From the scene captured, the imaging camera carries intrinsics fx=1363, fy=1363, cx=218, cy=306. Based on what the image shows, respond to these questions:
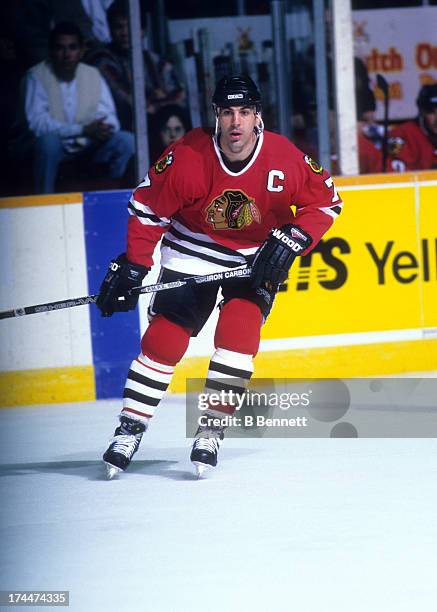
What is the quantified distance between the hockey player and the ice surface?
0.25m

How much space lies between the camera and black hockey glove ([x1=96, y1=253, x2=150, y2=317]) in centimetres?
398

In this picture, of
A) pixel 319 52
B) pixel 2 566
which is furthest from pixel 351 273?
pixel 2 566

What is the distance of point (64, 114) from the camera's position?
6.43 m

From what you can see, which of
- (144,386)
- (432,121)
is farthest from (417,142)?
(144,386)

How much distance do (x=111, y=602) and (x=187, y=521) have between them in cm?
74

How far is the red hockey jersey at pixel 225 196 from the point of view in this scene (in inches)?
156

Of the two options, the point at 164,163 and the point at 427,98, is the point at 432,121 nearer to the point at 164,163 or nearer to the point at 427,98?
the point at 427,98

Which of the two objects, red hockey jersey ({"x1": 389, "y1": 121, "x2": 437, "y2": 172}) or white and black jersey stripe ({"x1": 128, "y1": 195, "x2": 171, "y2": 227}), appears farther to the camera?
red hockey jersey ({"x1": 389, "y1": 121, "x2": 437, "y2": 172})

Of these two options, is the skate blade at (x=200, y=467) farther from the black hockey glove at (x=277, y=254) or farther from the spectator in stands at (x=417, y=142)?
the spectator in stands at (x=417, y=142)

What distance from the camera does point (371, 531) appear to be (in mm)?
3230

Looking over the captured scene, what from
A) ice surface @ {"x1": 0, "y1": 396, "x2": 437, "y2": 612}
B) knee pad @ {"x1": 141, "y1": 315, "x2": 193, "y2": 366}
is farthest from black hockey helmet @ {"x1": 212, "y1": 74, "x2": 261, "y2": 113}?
ice surface @ {"x1": 0, "y1": 396, "x2": 437, "y2": 612}

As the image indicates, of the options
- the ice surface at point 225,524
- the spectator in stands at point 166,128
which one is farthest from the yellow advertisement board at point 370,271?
the spectator in stands at point 166,128

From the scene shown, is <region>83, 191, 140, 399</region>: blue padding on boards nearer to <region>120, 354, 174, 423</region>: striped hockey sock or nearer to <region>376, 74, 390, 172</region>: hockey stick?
<region>120, 354, 174, 423</region>: striped hockey sock

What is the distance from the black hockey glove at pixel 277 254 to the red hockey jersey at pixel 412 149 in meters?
3.62
